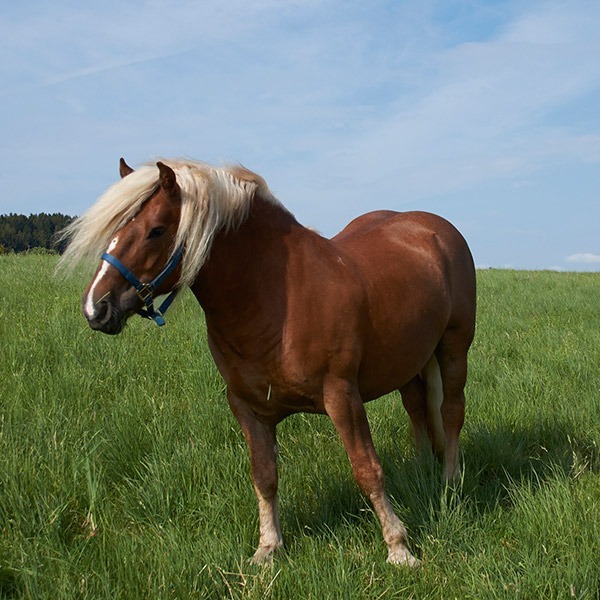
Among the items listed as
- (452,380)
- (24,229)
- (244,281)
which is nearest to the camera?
(244,281)

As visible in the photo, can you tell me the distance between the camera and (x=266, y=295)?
2664 millimetres

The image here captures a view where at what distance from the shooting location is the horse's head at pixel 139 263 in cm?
233

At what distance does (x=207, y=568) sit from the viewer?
2.53 m

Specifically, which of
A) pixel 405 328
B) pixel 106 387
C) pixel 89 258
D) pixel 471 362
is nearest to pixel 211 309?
pixel 89 258

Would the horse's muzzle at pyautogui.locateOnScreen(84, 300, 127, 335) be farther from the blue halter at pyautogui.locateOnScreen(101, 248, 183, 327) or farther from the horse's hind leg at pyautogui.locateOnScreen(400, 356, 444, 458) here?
the horse's hind leg at pyautogui.locateOnScreen(400, 356, 444, 458)

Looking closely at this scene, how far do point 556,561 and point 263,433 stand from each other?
4.78 feet

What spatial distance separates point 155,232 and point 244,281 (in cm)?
45

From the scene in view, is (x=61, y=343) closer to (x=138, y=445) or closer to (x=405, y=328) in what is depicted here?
(x=138, y=445)

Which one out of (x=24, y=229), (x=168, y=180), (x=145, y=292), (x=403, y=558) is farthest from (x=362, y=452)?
(x=24, y=229)

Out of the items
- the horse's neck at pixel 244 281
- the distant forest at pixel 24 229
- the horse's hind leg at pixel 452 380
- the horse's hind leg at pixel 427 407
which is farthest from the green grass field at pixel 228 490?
the distant forest at pixel 24 229

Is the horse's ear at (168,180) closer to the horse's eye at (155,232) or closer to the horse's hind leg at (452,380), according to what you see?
the horse's eye at (155,232)

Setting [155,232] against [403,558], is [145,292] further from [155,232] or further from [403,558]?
[403,558]

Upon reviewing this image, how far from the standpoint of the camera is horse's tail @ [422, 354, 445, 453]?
3865mm

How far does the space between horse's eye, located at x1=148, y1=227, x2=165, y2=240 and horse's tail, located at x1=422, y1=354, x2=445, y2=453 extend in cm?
213
